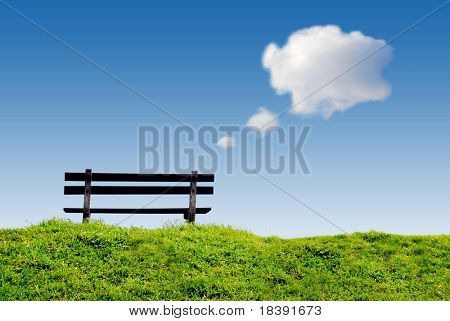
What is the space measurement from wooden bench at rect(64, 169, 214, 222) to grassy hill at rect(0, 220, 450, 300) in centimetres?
110

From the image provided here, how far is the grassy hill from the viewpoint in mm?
13711

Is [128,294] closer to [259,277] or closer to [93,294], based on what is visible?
[93,294]

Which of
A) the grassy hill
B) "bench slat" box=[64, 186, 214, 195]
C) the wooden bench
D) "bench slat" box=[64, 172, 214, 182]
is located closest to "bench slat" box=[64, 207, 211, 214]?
the wooden bench

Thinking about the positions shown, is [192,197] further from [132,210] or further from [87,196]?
[87,196]

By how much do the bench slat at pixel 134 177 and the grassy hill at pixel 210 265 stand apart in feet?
6.20

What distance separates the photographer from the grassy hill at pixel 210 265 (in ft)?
45.0

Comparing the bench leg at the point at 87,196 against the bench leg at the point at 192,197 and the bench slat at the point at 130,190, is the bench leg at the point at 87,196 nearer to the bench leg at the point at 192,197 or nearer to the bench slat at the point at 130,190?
the bench slat at the point at 130,190

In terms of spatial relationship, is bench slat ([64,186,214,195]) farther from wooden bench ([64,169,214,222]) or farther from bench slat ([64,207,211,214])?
bench slat ([64,207,211,214])

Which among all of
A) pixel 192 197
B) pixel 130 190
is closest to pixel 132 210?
pixel 130 190

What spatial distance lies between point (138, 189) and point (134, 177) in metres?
0.48

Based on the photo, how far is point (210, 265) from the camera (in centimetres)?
1527
